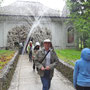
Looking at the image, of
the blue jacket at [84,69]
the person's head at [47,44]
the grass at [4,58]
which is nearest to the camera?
the blue jacket at [84,69]

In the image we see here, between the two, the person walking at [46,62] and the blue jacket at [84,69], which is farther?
the person walking at [46,62]

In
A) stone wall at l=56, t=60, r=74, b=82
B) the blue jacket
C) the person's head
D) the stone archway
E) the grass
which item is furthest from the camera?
the stone archway

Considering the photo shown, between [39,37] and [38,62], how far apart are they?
19882mm

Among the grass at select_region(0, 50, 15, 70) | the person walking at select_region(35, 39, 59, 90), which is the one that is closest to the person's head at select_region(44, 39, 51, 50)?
the person walking at select_region(35, 39, 59, 90)

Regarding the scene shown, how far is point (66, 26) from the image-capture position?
2731 centimetres

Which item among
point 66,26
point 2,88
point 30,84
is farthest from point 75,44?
point 2,88

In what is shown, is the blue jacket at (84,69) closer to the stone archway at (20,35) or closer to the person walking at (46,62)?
the person walking at (46,62)

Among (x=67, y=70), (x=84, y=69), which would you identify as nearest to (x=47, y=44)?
(x=84, y=69)

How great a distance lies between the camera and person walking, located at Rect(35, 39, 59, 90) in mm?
4823

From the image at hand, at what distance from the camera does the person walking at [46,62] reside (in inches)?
190

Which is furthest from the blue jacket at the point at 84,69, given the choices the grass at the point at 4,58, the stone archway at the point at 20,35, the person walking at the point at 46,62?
the stone archway at the point at 20,35

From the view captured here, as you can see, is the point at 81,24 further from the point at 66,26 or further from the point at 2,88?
the point at 2,88

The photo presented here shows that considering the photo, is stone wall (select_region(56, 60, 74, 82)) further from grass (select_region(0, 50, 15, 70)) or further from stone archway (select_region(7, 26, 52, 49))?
stone archway (select_region(7, 26, 52, 49))

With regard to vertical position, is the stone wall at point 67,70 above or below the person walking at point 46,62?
below
